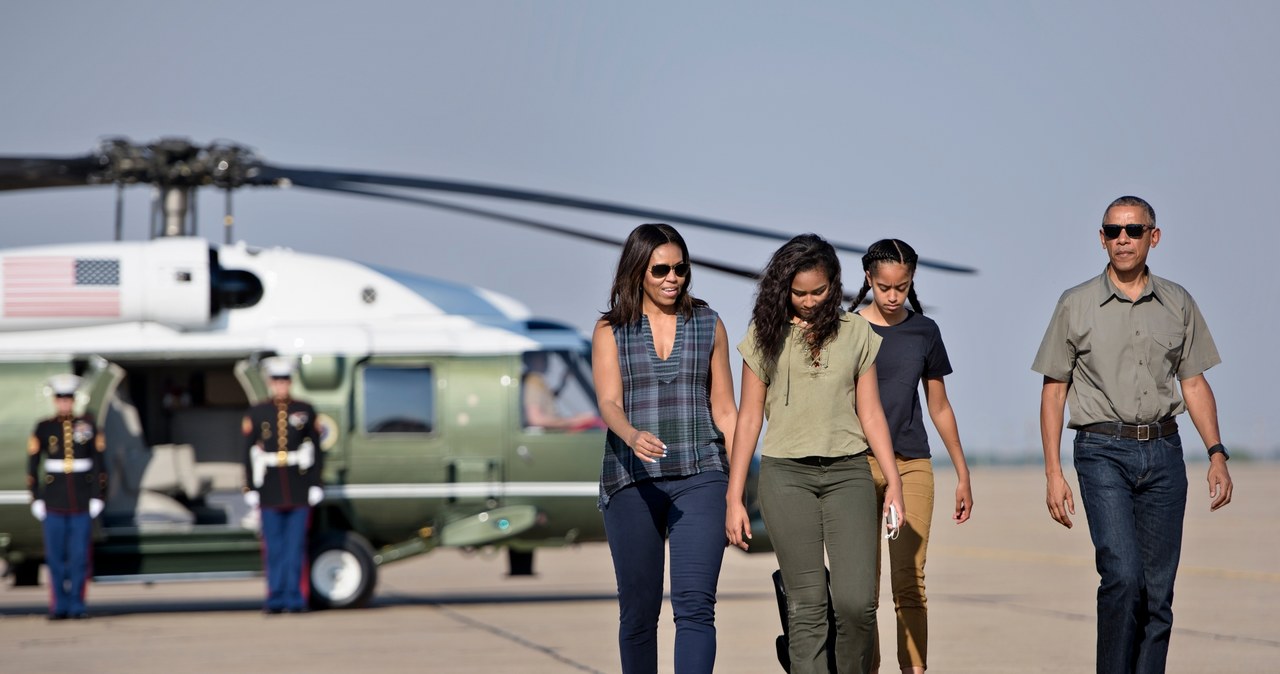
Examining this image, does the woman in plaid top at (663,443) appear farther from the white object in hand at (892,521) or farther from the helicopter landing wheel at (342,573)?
the helicopter landing wheel at (342,573)

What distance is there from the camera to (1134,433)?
6.32 meters

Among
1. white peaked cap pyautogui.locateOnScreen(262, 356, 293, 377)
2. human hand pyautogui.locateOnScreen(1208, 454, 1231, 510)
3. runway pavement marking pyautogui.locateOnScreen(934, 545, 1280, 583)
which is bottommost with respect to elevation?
runway pavement marking pyautogui.locateOnScreen(934, 545, 1280, 583)

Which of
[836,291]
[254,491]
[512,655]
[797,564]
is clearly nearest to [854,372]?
[836,291]

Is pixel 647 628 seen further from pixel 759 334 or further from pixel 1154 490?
pixel 1154 490

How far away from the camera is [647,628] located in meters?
5.94

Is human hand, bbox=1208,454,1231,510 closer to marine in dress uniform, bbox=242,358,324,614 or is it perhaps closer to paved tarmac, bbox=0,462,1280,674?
paved tarmac, bbox=0,462,1280,674

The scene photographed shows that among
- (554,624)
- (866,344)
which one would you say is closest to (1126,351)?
(866,344)

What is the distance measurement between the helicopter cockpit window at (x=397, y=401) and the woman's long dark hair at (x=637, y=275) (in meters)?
7.93

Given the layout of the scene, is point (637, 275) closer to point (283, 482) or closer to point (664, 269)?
point (664, 269)

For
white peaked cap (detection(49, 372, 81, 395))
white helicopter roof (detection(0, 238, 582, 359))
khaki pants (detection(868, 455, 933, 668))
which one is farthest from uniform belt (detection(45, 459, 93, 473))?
khaki pants (detection(868, 455, 933, 668))

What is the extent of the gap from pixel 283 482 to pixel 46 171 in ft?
9.60

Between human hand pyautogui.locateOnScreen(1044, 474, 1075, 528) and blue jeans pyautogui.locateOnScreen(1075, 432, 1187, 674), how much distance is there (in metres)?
0.09

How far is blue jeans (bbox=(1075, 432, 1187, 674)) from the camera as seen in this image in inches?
247

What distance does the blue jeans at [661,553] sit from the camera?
229 inches
